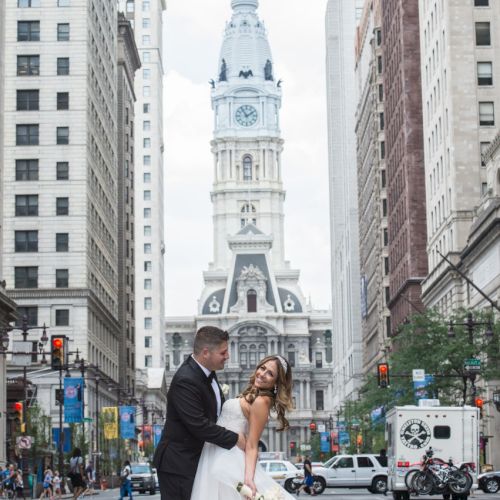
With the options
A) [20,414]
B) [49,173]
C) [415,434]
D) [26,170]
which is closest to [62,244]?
[49,173]

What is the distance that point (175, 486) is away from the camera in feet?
40.5

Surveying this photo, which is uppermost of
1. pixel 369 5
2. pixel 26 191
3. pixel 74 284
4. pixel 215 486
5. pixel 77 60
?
pixel 369 5

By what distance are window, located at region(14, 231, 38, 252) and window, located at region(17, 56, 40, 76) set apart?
37.9 feet

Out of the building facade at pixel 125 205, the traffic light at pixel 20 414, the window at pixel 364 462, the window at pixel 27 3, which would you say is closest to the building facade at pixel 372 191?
the building facade at pixel 125 205

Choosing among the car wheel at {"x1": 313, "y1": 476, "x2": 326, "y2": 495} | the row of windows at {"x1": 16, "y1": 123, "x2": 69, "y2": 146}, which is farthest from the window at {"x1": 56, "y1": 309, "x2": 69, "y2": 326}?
the car wheel at {"x1": 313, "y1": 476, "x2": 326, "y2": 495}

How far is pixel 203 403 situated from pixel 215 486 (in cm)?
76

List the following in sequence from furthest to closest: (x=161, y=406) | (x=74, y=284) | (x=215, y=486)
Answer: (x=161, y=406), (x=74, y=284), (x=215, y=486)

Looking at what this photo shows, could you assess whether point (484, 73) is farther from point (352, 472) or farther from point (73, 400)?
point (73, 400)

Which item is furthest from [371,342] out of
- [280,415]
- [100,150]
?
[280,415]

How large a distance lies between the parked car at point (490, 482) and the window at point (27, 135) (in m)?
51.1

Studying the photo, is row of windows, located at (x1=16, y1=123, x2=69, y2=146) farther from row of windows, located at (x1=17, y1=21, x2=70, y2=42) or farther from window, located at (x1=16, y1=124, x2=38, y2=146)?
row of windows, located at (x1=17, y1=21, x2=70, y2=42)

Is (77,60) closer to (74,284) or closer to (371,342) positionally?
(74,284)

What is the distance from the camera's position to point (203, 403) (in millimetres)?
12406

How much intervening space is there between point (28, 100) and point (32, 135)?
2581 mm
